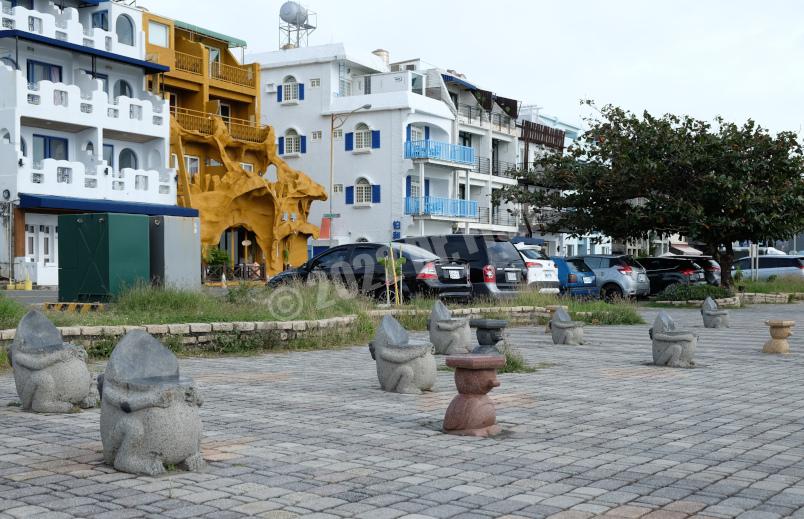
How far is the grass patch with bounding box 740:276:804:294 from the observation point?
3384 cm

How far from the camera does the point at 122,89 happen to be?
39875mm

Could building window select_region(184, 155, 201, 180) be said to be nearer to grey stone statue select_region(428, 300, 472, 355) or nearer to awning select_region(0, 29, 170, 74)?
awning select_region(0, 29, 170, 74)

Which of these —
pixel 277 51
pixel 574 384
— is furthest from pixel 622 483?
pixel 277 51

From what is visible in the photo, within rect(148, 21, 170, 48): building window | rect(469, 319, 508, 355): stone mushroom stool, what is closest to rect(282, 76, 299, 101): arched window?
rect(148, 21, 170, 48): building window

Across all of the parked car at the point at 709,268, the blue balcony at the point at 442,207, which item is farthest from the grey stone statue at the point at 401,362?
the blue balcony at the point at 442,207

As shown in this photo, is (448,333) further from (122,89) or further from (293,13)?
(293,13)

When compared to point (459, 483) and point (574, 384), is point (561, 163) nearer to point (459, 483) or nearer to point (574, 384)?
point (574, 384)

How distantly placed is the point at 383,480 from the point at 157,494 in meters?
1.35

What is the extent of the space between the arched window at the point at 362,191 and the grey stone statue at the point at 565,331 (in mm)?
38245

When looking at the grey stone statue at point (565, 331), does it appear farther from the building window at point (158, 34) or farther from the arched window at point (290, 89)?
the arched window at point (290, 89)

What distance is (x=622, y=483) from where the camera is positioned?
5730 millimetres

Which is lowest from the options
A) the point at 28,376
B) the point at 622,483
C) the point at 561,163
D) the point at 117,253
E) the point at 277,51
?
the point at 622,483

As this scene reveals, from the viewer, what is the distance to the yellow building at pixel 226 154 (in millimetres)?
42062

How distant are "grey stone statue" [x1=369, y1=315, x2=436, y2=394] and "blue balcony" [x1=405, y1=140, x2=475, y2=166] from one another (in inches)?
1711
